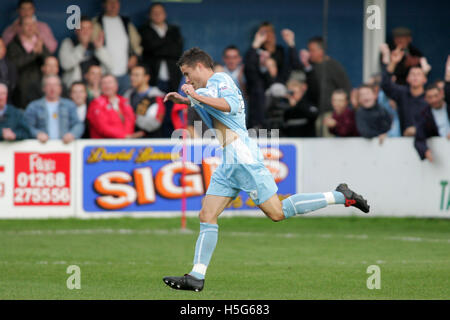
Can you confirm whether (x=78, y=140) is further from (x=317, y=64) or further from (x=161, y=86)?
(x=317, y=64)

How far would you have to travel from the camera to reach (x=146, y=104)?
54.4ft

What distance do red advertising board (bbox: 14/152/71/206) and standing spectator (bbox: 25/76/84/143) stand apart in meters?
0.39

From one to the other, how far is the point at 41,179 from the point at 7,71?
6.50 feet

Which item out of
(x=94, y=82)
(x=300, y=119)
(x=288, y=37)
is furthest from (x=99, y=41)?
(x=300, y=119)

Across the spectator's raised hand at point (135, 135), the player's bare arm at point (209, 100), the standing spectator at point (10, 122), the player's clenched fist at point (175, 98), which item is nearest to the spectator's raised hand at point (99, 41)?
the spectator's raised hand at point (135, 135)

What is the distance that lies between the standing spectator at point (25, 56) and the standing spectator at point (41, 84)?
0.16 ft

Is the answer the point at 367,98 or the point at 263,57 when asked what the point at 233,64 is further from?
the point at 367,98

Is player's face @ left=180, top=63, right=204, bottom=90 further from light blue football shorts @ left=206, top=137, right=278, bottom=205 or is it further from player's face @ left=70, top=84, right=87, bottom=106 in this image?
player's face @ left=70, top=84, right=87, bottom=106

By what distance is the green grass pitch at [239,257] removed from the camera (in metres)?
8.84

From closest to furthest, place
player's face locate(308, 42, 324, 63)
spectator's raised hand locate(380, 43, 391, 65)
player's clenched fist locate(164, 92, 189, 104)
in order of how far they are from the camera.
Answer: player's clenched fist locate(164, 92, 189, 104)
spectator's raised hand locate(380, 43, 391, 65)
player's face locate(308, 42, 324, 63)

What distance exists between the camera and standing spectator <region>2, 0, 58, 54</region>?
54.5 ft

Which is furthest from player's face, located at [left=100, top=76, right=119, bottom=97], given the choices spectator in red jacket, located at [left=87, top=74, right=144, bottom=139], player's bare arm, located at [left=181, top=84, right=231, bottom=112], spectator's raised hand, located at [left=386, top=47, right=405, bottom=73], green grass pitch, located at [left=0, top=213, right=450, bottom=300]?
player's bare arm, located at [left=181, top=84, right=231, bottom=112]

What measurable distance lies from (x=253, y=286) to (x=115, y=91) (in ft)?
25.2
